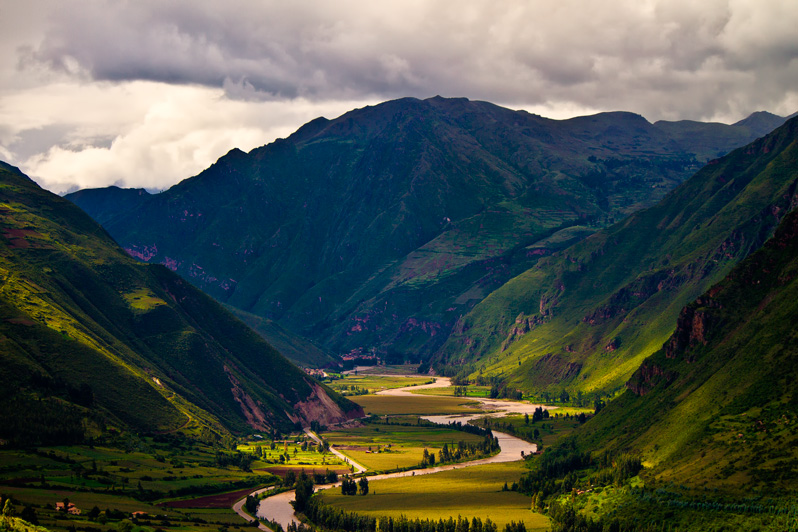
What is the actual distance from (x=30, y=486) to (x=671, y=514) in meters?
145

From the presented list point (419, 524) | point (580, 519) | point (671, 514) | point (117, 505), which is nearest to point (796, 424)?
point (671, 514)

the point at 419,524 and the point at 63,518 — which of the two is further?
the point at 419,524

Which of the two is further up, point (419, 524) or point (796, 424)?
point (796, 424)

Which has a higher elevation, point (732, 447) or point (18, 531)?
point (732, 447)

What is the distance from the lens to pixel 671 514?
18150cm

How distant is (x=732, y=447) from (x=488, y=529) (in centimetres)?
6052

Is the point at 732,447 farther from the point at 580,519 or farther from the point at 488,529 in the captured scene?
the point at 488,529

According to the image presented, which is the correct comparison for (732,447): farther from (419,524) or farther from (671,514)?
(419,524)

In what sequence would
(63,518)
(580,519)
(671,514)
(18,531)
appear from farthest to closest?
(580,519), (671,514), (63,518), (18,531)

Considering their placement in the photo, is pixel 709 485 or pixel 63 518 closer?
pixel 63 518

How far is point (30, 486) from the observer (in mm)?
192875

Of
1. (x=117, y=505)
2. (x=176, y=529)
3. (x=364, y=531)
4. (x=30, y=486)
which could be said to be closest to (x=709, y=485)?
(x=364, y=531)

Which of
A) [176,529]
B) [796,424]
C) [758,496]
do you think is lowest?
[176,529]

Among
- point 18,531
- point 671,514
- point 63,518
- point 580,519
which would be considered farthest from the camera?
point 580,519
